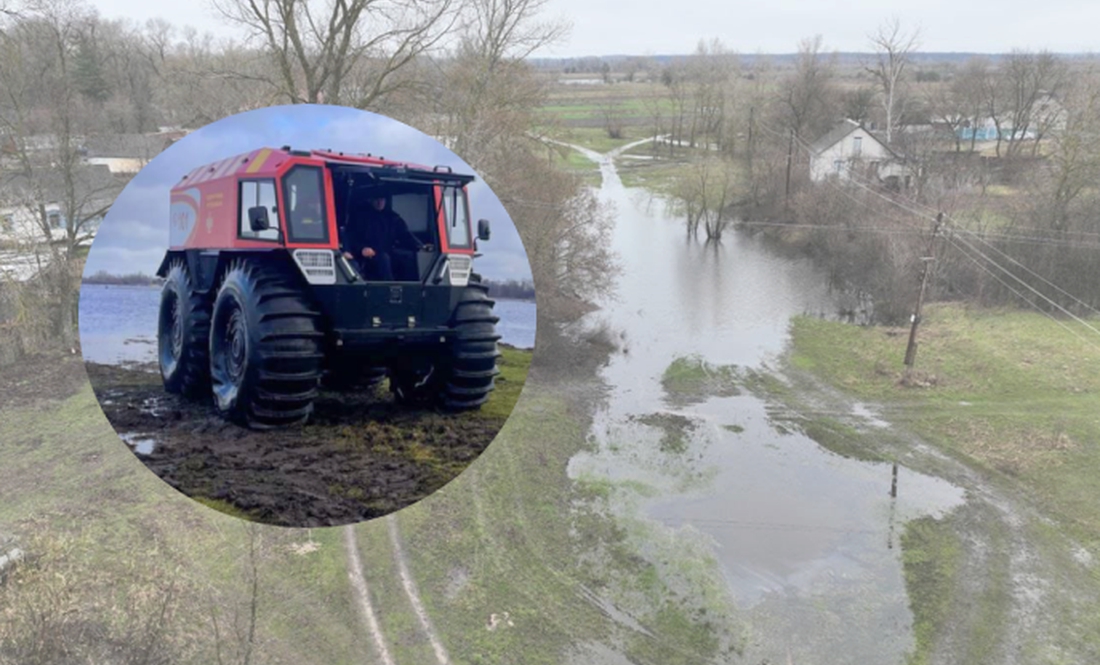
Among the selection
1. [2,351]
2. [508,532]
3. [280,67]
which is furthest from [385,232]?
[508,532]

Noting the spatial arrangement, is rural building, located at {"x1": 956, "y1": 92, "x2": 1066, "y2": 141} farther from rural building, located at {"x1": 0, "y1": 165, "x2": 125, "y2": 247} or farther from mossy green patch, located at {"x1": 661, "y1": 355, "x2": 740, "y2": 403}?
rural building, located at {"x1": 0, "y1": 165, "x2": 125, "y2": 247}

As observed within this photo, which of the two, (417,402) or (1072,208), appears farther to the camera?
(1072,208)

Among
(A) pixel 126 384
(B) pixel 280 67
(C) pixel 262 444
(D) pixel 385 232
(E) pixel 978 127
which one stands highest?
(E) pixel 978 127

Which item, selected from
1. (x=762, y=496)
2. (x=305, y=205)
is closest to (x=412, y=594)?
(x=762, y=496)

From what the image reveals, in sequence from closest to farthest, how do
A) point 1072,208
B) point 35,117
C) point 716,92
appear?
1. point 35,117
2. point 1072,208
3. point 716,92

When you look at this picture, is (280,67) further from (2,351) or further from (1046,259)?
(1046,259)

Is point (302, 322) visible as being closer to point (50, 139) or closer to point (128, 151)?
point (128, 151)

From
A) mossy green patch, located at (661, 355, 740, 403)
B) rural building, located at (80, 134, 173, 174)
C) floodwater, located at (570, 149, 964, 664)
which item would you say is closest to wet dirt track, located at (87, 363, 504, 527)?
rural building, located at (80, 134, 173, 174)
